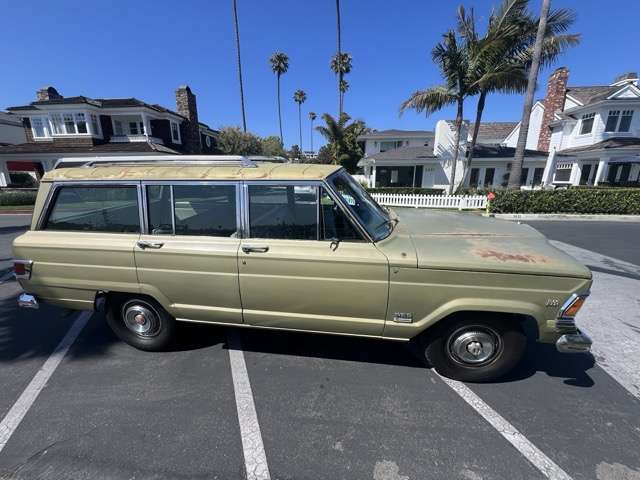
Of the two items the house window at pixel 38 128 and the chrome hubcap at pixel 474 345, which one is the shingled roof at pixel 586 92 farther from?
the house window at pixel 38 128

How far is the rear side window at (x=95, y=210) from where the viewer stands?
284cm

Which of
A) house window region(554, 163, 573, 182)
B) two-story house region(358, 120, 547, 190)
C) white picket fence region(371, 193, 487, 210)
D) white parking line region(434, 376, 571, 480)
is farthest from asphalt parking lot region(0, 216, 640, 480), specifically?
house window region(554, 163, 573, 182)

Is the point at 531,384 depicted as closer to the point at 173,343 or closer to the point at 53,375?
the point at 173,343

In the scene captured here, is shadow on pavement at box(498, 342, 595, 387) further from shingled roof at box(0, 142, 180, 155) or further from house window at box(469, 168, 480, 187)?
shingled roof at box(0, 142, 180, 155)

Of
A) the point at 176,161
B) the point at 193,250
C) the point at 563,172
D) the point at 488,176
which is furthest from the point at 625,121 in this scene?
the point at 193,250

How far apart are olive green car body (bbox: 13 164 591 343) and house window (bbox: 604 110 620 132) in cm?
2663

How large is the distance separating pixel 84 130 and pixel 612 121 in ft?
131

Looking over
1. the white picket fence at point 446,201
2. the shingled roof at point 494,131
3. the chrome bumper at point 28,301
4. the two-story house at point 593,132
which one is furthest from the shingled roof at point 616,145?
the chrome bumper at point 28,301

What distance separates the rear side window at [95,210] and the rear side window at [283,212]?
4.03ft

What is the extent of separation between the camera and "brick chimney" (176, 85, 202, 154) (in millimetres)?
26344

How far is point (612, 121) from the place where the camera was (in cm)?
2039

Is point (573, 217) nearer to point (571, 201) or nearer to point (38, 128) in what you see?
point (571, 201)

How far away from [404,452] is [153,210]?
3019 mm

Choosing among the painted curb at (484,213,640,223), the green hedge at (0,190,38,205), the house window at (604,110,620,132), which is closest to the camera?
the painted curb at (484,213,640,223)
